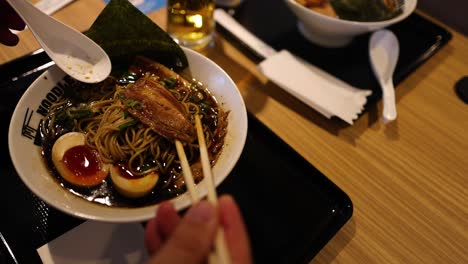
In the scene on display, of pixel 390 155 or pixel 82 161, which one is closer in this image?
pixel 82 161

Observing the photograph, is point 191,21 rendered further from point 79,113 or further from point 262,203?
point 262,203

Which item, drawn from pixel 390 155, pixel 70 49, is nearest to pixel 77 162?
pixel 70 49

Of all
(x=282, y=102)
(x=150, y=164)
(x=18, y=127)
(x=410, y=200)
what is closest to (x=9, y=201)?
(x=18, y=127)

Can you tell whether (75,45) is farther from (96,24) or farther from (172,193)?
(172,193)

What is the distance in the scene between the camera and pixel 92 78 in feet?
3.72

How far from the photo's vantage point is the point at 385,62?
5.22 feet

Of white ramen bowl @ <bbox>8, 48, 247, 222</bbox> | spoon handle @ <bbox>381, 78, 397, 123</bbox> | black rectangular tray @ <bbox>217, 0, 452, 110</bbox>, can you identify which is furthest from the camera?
black rectangular tray @ <bbox>217, 0, 452, 110</bbox>

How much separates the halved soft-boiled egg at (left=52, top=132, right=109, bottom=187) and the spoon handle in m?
1.07

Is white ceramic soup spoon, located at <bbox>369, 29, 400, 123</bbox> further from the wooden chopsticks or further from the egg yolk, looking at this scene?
the egg yolk

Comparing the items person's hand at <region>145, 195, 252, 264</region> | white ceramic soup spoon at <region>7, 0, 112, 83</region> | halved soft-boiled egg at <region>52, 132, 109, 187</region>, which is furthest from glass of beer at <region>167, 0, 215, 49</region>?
person's hand at <region>145, 195, 252, 264</region>

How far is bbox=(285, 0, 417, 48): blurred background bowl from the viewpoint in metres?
1.47

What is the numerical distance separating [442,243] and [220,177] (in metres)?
0.79

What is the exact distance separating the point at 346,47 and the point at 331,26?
0.78ft

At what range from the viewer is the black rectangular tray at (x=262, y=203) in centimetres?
101
